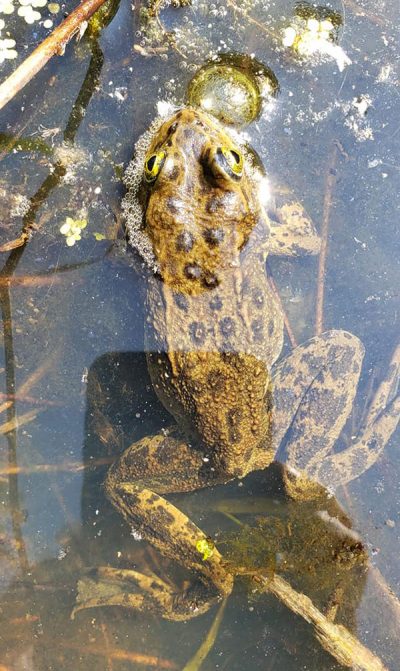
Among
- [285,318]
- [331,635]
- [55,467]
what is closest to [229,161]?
[285,318]

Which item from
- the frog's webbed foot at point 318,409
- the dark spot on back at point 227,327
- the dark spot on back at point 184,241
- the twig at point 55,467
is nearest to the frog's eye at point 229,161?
the dark spot on back at point 184,241

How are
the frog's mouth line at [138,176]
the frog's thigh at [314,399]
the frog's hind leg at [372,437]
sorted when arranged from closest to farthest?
the frog's mouth line at [138,176] → the frog's thigh at [314,399] → the frog's hind leg at [372,437]

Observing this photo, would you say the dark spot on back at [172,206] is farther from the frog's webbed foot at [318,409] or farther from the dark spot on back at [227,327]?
the frog's webbed foot at [318,409]

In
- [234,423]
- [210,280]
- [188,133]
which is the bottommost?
[234,423]

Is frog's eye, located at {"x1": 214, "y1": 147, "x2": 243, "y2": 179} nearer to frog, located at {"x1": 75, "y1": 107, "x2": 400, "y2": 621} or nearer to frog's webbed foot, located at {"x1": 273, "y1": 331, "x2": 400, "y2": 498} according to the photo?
frog, located at {"x1": 75, "y1": 107, "x2": 400, "y2": 621}

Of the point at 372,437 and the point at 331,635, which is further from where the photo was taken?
the point at 372,437

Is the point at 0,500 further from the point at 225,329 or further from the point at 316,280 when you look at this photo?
the point at 316,280

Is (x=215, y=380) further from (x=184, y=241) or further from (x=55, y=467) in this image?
(x=55, y=467)
